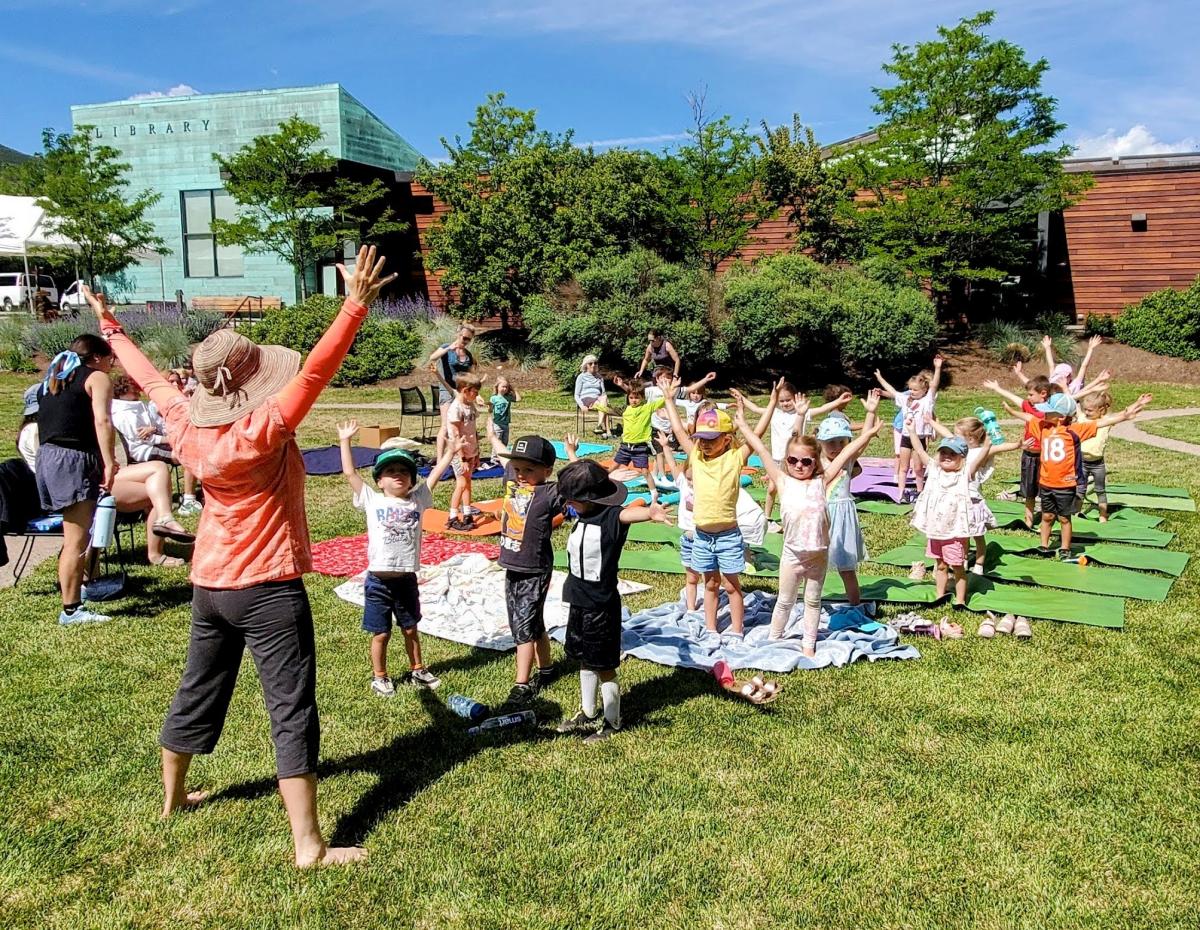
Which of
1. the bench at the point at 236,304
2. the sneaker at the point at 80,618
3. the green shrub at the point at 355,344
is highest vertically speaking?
the bench at the point at 236,304

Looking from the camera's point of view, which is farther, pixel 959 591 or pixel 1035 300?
pixel 1035 300

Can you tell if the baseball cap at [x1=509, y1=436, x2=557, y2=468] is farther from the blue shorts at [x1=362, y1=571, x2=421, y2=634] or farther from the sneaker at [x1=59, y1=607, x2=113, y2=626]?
the sneaker at [x1=59, y1=607, x2=113, y2=626]

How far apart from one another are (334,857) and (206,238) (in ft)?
111

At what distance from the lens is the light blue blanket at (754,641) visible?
623 centimetres

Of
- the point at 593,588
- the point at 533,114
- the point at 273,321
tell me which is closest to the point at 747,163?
the point at 533,114

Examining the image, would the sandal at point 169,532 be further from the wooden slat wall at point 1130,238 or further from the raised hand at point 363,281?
the wooden slat wall at point 1130,238


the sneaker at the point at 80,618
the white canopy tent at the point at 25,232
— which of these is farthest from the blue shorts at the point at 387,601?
the white canopy tent at the point at 25,232

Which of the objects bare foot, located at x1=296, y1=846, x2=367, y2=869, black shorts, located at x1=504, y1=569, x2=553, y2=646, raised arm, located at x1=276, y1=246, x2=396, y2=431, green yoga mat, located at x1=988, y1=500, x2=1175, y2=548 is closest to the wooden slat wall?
green yoga mat, located at x1=988, y1=500, x2=1175, y2=548

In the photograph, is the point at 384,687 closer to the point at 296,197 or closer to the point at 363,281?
the point at 363,281

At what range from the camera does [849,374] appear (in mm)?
23453

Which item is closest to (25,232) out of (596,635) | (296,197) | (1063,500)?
(296,197)

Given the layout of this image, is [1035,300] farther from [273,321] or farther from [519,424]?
[273,321]

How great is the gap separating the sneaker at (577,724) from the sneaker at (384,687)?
47.0 inches

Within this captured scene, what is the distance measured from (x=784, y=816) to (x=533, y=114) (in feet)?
82.0
